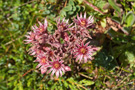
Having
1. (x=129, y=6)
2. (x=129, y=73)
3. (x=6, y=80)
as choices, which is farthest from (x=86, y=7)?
(x=6, y=80)

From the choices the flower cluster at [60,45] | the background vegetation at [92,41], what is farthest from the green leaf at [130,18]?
the flower cluster at [60,45]

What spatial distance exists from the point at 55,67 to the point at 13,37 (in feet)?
6.43

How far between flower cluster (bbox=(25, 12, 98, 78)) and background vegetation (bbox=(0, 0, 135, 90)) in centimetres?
46

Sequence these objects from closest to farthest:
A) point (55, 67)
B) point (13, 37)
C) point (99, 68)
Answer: point (55, 67) → point (99, 68) → point (13, 37)

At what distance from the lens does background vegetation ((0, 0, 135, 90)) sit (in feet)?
10.8

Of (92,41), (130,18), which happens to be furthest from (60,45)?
(130,18)

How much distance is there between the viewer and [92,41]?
368 centimetres

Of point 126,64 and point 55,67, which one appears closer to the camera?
point 55,67

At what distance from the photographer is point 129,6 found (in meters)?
3.74

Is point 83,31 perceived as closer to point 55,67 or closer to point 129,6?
point 55,67

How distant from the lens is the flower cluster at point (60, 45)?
8.20 feet

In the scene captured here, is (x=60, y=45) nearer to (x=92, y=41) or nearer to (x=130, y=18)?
(x=92, y=41)

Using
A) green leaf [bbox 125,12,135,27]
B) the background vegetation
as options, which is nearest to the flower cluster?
the background vegetation

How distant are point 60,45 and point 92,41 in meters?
1.27
